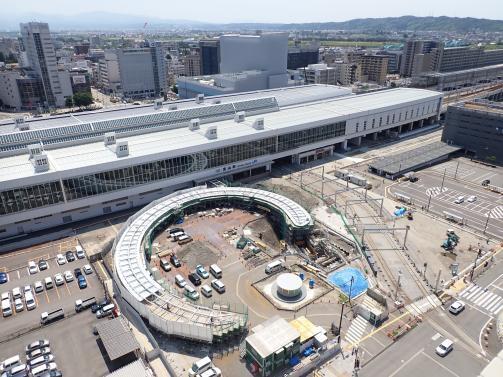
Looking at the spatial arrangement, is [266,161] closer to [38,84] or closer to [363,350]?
[363,350]

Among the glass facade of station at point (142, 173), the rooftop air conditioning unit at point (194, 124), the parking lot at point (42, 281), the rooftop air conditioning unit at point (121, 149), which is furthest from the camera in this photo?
the rooftop air conditioning unit at point (194, 124)

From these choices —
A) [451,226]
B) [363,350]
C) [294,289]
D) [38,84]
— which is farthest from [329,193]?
[38,84]

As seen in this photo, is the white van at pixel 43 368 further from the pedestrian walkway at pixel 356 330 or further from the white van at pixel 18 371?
the pedestrian walkway at pixel 356 330

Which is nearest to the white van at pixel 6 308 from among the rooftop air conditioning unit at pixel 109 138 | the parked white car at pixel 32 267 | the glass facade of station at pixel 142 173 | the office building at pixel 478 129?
the parked white car at pixel 32 267

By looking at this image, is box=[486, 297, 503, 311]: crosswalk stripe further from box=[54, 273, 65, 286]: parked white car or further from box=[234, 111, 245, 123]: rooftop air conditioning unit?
box=[234, 111, 245, 123]: rooftop air conditioning unit

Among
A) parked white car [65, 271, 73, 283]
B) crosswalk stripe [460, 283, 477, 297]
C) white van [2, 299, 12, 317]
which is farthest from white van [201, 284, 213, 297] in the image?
crosswalk stripe [460, 283, 477, 297]

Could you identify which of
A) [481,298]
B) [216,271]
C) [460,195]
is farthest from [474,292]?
[216,271]

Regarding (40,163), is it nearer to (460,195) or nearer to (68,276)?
(68,276)
